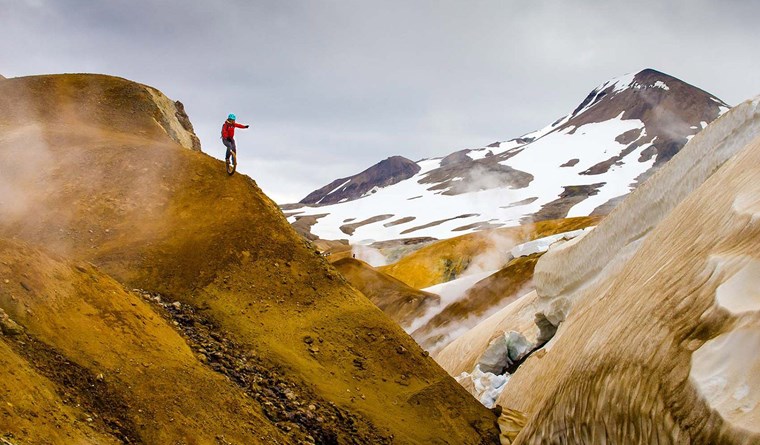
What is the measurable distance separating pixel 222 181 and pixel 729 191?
14.0 m

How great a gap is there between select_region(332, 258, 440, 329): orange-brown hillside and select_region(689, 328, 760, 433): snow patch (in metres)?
38.5

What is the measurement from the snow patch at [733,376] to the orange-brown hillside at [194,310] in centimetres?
645

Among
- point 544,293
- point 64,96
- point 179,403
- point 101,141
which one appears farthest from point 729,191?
point 64,96

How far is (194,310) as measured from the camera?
41.8 ft

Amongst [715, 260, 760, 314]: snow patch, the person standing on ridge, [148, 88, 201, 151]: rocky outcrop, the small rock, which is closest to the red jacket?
the person standing on ridge

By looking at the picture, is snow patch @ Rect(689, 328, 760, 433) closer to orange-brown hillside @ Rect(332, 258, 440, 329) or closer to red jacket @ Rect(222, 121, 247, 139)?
red jacket @ Rect(222, 121, 247, 139)

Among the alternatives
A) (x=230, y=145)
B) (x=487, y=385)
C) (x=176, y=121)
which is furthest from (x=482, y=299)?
(x=230, y=145)

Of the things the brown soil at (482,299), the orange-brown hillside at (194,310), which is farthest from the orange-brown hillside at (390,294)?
the orange-brown hillside at (194,310)

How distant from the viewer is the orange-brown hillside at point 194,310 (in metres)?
8.50

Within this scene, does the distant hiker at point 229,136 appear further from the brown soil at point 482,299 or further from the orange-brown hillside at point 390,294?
the orange-brown hillside at point 390,294

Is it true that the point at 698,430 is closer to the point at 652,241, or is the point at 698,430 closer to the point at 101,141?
the point at 652,241

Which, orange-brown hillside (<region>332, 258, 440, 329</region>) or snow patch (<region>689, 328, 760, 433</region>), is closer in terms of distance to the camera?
snow patch (<region>689, 328, 760, 433</region>)

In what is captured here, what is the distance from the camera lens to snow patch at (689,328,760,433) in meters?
5.27

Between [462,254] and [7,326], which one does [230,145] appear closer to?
[7,326]
